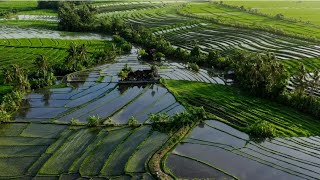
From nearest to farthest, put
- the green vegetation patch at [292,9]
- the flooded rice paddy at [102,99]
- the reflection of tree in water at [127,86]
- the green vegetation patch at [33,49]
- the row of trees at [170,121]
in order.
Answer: the row of trees at [170,121], the flooded rice paddy at [102,99], the reflection of tree in water at [127,86], the green vegetation patch at [33,49], the green vegetation patch at [292,9]

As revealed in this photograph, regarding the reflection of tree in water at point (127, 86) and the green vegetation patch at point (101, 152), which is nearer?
the green vegetation patch at point (101, 152)

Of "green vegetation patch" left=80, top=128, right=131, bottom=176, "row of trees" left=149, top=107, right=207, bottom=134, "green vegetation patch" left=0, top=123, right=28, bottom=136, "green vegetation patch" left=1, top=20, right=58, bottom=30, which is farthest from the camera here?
"green vegetation patch" left=1, top=20, right=58, bottom=30

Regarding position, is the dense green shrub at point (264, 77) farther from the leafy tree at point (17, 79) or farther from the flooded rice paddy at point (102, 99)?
the leafy tree at point (17, 79)

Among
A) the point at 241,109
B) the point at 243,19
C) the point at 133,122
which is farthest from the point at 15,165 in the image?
the point at 243,19

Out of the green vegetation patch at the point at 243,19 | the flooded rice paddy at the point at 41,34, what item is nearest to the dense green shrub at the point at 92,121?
the flooded rice paddy at the point at 41,34

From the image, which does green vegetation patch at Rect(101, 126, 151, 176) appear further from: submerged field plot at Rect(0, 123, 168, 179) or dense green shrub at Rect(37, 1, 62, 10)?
dense green shrub at Rect(37, 1, 62, 10)

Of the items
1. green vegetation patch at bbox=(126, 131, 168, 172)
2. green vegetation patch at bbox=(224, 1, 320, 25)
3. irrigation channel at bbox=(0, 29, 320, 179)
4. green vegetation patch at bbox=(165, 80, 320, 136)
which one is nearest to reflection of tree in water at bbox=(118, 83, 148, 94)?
green vegetation patch at bbox=(165, 80, 320, 136)

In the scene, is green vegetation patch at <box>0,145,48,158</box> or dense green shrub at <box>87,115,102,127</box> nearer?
→ green vegetation patch at <box>0,145,48,158</box>

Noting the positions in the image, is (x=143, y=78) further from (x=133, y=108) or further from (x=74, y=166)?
(x=74, y=166)
